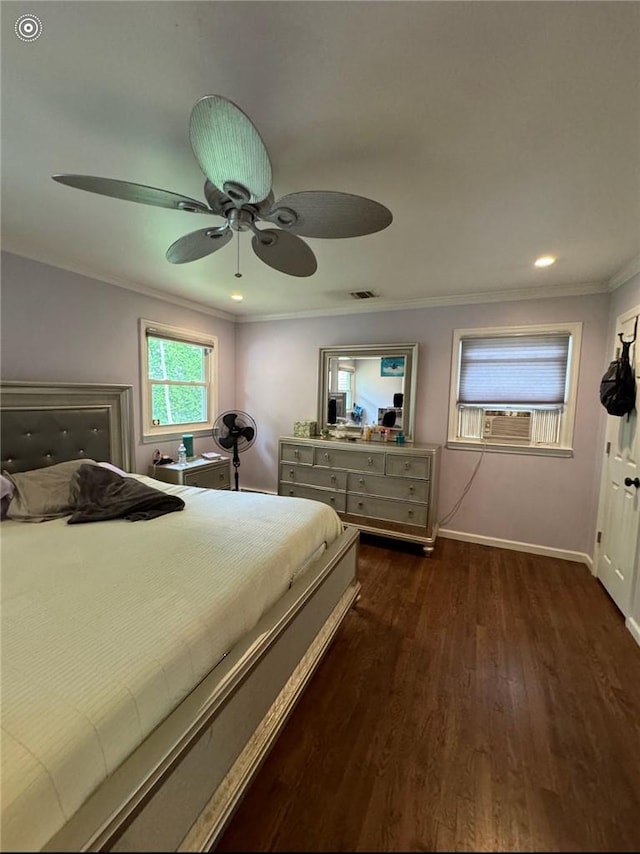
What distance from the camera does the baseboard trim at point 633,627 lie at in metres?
2.03

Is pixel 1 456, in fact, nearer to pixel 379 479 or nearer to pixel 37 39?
pixel 37 39

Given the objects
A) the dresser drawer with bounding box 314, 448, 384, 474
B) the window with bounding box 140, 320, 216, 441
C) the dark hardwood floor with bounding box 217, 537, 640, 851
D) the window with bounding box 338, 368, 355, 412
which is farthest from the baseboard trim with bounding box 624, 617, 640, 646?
the window with bounding box 140, 320, 216, 441

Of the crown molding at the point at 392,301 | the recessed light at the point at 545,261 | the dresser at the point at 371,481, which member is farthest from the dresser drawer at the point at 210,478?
the recessed light at the point at 545,261

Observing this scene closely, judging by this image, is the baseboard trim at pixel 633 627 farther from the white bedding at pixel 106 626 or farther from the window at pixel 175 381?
the window at pixel 175 381

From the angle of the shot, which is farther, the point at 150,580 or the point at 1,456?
the point at 1,456

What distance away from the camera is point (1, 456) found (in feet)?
7.29

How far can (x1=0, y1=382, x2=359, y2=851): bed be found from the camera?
700mm

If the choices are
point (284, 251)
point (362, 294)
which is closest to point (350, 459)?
point (362, 294)

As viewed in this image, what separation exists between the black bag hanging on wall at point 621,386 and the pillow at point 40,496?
3.49 m

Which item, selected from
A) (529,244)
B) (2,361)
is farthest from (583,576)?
(2,361)

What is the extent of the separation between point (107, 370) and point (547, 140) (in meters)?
3.15

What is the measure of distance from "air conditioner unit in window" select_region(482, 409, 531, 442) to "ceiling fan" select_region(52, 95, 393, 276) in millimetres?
2420

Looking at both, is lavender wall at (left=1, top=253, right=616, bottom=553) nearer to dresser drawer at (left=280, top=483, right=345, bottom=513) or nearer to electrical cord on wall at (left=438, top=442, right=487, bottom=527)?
electrical cord on wall at (left=438, top=442, right=487, bottom=527)

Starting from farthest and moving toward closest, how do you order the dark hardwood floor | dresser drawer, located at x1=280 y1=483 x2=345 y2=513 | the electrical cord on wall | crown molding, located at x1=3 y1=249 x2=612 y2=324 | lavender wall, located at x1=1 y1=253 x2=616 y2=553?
dresser drawer, located at x1=280 y1=483 x2=345 y2=513, the electrical cord on wall, crown molding, located at x1=3 y1=249 x2=612 y2=324, lavender wall, located at x1=1 y1=253 x2=616 y2=553, the dark hardwood floor
